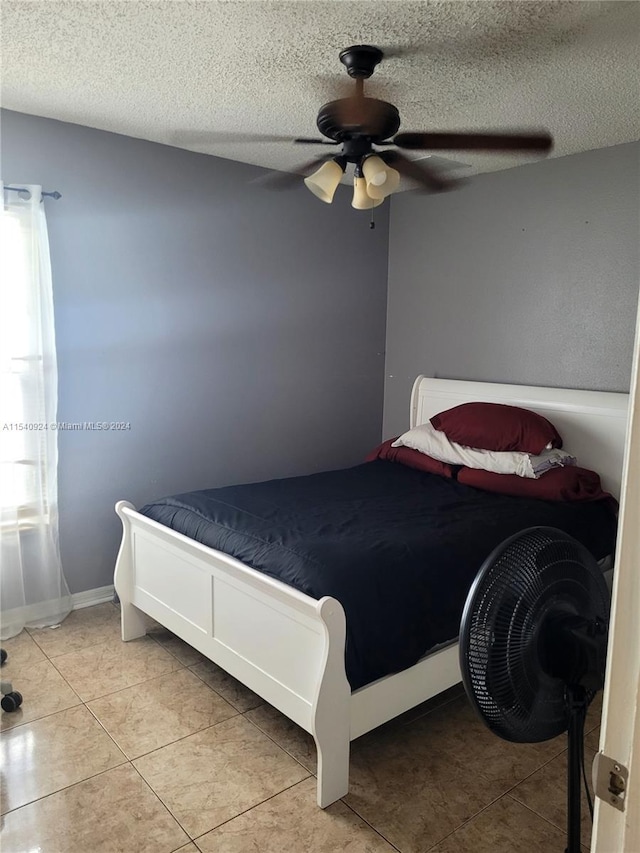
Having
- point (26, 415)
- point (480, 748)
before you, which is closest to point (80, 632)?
point (26, 415)

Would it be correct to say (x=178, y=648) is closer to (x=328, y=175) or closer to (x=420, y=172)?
(x=328, y=175)

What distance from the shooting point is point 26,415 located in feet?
9.66

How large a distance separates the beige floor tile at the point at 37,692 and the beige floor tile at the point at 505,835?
152 cm

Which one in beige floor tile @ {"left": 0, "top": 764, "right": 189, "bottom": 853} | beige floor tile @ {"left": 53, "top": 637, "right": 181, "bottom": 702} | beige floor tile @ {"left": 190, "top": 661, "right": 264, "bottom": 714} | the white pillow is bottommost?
beige floor tile @ {"left": 53, "top": 637, "right": 181, "bottom": 702}

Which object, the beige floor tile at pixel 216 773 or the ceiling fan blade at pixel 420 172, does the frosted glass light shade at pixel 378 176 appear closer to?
the ceiling fan blade at pixel 420 172

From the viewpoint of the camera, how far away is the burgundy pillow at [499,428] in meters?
3.19

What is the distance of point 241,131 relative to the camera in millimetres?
3123

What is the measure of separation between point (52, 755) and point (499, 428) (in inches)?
98.5

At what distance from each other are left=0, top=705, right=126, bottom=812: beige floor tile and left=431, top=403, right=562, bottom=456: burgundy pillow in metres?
2.25

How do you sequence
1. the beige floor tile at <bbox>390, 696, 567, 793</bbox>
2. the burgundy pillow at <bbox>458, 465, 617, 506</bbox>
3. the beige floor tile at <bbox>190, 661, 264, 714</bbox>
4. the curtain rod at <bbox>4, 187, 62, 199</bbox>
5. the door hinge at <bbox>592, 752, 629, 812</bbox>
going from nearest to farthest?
the door hinge at <bbox>592, 752, 629, 812</bbox>
the beige floor tile at <bbox>390, 696, 567, 793</bbox>
the beige floor tile at <bbox>190, 661, 264, 714</bbox>
the curtain rod at <bbox>4, 187, 62, 199</bbox>
the burgundy pillow at <bbox>458, 465, 617, 506</bbox>

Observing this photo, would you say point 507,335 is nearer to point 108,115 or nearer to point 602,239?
point 602,239

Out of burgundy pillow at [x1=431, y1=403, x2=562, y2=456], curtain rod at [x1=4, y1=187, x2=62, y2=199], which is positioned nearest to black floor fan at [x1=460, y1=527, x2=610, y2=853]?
burgundy pillow at [x1=431, y1=403, x2=562, y2=456]

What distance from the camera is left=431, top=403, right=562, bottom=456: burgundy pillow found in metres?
3.19

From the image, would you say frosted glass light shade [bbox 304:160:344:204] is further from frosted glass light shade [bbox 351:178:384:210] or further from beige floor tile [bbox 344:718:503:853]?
beige floor tile [bbox 344:718:503:853]
